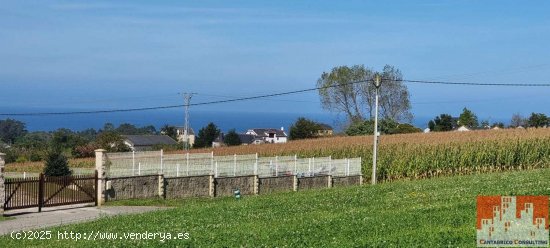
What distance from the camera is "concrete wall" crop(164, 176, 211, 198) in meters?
31.9

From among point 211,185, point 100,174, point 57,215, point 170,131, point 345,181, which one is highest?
point 170,131

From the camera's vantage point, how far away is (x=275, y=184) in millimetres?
36562

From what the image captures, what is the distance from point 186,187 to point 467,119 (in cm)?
7384

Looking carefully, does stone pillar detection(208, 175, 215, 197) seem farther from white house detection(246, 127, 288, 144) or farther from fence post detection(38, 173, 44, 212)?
white house detection(246, 127, 288, 144)

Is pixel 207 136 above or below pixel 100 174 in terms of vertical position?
above

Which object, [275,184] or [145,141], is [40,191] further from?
[145,141]

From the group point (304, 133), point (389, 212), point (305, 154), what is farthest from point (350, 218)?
point (304, 133)

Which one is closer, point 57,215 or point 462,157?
point 57,215

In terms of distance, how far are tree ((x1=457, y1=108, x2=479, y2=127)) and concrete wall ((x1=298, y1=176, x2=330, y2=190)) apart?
2492 inches

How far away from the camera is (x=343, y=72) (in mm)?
90688

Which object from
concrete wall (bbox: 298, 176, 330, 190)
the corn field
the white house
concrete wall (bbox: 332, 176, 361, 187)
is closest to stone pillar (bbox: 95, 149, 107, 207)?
concrete wall (bbox: 298, 176, 330, 190)

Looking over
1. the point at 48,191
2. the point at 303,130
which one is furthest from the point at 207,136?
the point at 48,191

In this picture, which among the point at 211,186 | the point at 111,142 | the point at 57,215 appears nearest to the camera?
the point at 57,215

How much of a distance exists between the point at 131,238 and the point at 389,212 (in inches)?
213
